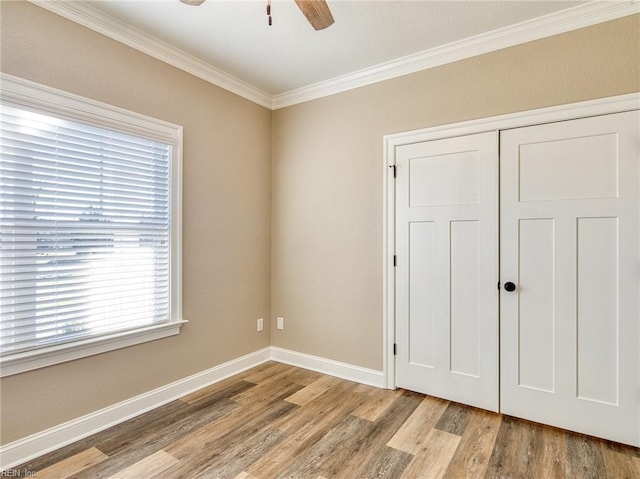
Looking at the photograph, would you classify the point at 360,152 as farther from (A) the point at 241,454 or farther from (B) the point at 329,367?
(A) the point at 241,454

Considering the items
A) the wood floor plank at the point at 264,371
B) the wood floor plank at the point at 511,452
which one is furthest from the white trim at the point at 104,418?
the wood floor plank at the point at 511,452

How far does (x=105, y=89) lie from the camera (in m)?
2.36

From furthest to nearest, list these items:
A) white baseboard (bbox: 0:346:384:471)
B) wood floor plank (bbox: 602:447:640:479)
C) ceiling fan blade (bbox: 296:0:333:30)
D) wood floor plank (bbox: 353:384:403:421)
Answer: wood floor plank (bbox: 353:384:403:421), white baseboard (bbox: 0:346:384:471), wood floor plank (bbox: 602:447:640:479), ceiling fan blade (bbox: 296:0:333:30)

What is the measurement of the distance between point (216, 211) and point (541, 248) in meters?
2.64

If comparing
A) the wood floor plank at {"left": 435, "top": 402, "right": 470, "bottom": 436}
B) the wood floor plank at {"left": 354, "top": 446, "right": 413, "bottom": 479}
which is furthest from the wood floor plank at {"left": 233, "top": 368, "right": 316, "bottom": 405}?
the wood floor plank at {"left": 435, "top": 402, "right": 470, "bottom": 436}

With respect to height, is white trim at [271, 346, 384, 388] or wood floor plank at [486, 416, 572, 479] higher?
white trim at [271, 346, 384, 388]

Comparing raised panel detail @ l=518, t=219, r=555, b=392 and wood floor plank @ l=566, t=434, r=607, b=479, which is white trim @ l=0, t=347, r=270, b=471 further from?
wood floor plank @ l=566, t=434, r=607, b=479

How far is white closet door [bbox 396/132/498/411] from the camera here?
258 cm

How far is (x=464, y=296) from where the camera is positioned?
2.68 metres

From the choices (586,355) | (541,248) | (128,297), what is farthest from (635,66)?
(128,297)

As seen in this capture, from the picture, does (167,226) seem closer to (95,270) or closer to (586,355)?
(95,270)

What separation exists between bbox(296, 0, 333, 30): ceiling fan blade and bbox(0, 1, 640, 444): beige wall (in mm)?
1380

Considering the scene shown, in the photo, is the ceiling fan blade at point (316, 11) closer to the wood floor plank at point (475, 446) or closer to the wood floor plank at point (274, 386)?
the wood floor plank at point (475, 446)

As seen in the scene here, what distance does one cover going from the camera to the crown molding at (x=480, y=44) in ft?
7.16
